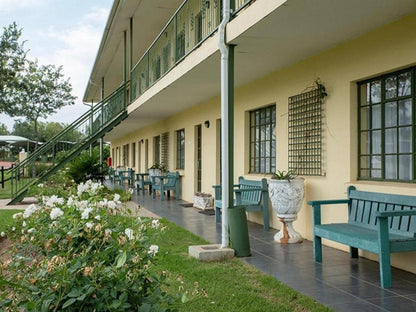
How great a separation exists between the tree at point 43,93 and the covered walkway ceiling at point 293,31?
27.1m

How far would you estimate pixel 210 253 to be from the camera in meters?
5.77

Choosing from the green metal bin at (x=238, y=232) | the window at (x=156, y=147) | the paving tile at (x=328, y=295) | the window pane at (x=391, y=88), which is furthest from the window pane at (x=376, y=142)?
the window at (x=156, y=147)

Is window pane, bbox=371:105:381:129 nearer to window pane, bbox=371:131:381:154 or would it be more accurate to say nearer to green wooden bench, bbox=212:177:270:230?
window pane, bbox=371:131:381:154

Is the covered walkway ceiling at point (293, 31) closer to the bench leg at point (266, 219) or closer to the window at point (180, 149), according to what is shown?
the bench leg at point (266, 219)

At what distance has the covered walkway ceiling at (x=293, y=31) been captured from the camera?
16.4ft

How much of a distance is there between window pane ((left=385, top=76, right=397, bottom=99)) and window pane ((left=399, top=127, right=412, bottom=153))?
1.58 ft

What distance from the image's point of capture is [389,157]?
5.87 meters

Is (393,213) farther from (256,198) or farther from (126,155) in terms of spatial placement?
(126,155)

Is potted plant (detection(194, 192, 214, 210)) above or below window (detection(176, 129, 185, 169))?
below

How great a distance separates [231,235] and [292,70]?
3.33m

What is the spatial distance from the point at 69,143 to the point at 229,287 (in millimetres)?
11326

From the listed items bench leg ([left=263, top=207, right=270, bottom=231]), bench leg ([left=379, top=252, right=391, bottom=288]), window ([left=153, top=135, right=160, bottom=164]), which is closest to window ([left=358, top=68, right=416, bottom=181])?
bench leg ([left=379, top=252, right=391, bottom=288])

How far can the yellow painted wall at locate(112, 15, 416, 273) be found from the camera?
5.47 meters

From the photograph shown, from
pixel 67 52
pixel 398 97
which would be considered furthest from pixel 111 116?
pixel 67 52
